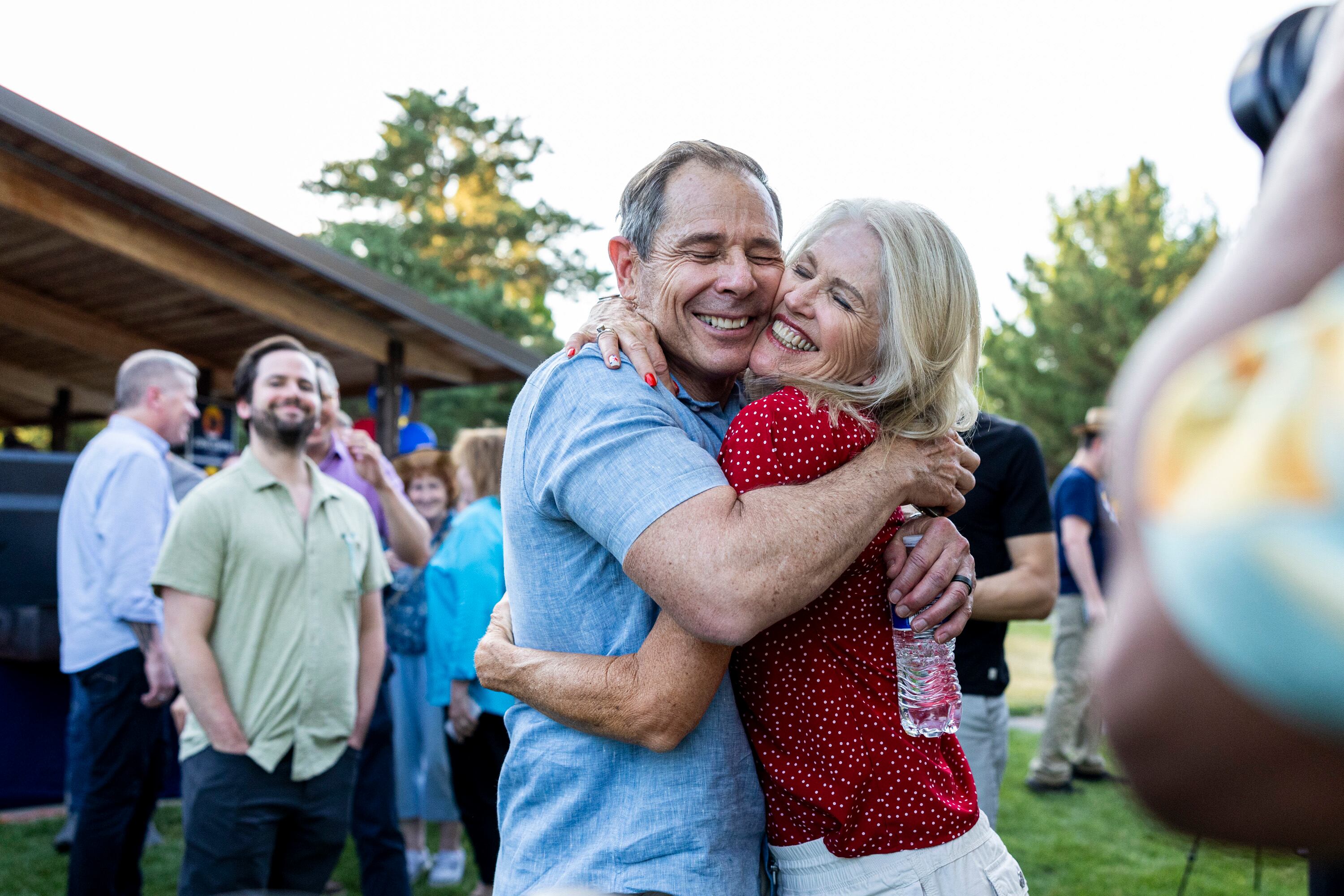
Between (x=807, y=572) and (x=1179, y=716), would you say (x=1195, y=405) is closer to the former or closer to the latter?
(x=1179, y=716)

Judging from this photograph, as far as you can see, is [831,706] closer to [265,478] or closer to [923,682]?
[923,682]

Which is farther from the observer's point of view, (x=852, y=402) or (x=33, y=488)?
(x=33, y=488)

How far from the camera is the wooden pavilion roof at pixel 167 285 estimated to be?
6.46 m

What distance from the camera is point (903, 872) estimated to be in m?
1.66

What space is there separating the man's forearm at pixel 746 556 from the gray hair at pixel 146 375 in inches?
177

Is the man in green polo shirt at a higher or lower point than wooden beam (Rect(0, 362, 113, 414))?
lower

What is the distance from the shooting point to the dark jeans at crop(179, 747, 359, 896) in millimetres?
3547

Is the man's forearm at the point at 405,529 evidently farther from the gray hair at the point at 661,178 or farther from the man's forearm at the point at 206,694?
the gray hair at the point at 661,178

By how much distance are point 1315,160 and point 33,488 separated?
766 cm

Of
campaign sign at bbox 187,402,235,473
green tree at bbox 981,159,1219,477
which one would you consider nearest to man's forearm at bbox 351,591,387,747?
campaign sign at bbox 187,402,235,473

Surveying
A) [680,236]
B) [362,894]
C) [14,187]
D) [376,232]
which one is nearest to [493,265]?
[376,232]

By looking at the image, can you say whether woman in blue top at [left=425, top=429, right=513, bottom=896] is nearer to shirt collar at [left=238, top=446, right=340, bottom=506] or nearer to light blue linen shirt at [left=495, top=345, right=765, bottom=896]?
shirt collar at [left=238, top=446, right=340, bottom=506]

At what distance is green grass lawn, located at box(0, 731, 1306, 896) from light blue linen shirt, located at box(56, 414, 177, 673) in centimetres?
143

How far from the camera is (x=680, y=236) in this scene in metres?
2.12
